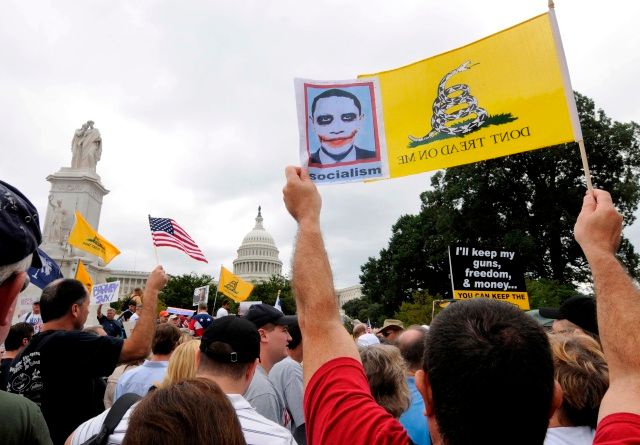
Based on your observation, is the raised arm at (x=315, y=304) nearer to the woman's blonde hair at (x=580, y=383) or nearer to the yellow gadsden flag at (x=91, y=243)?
the woman's blonde hair at (x=580, y=383)

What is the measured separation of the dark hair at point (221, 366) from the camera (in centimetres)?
296

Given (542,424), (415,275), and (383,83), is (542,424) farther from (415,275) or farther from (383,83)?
(415,275)

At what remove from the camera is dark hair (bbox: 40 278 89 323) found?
3.74 m

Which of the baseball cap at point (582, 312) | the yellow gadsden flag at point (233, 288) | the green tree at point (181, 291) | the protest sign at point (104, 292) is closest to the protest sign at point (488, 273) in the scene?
the baseball cap at point (582, 312)

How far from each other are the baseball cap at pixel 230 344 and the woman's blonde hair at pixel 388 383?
2.87 ft

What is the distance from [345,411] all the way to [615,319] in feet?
3.07

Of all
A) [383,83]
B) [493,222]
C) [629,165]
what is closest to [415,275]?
[493,222]

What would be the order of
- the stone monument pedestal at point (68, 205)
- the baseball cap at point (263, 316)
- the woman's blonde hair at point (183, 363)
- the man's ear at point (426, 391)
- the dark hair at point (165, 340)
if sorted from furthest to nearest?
1. the stone monument pedestal at point (68, 205)
2. the baseball cap at point (263, 316)
3. the dark hair at point (165, 340)
4. the woman's blonde hair at point (183, 363)
5. the man's ear at point (426, 391)

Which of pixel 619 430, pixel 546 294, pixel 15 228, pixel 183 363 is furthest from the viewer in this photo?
pixel 546 294

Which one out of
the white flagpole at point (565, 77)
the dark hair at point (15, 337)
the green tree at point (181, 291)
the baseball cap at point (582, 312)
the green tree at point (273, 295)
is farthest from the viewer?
the green tree at point (273, 295)

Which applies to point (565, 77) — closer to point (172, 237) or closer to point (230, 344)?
point (230, 344)

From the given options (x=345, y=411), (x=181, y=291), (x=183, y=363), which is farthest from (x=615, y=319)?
(x=181, y=291)

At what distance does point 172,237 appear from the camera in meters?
11.4

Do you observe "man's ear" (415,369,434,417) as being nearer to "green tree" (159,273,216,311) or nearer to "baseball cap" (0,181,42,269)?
"baseball cap" (0,181,42,269)
